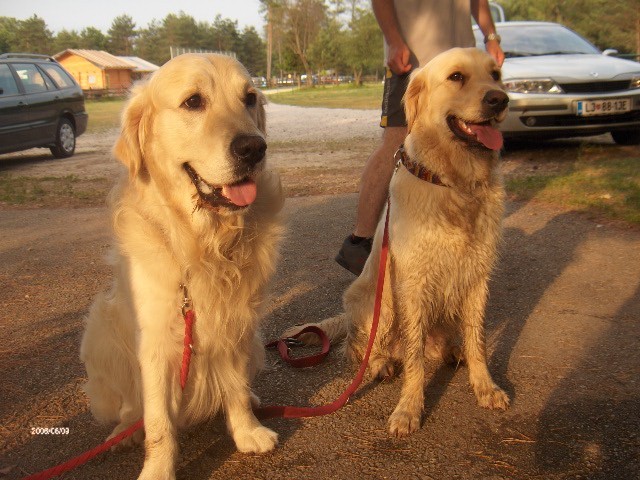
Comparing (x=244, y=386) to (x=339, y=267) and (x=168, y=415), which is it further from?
(x=339, y=267)

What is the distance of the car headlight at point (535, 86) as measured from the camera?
327 inches

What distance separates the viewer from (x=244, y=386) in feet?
8.38

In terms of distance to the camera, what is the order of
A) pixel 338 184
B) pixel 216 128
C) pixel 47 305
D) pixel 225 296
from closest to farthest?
pixel 216 128
pixel 225 296
pixel 47 305
pixel 338 184

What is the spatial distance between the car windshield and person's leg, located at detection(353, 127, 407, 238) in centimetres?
579

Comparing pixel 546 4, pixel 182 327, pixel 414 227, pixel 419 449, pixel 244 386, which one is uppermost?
pixel 546 4

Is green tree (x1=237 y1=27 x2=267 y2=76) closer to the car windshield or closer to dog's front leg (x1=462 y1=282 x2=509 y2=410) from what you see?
the car windshield

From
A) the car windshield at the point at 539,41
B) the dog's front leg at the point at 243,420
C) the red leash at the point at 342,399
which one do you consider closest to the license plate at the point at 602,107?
the car windshield at the point at 539,41

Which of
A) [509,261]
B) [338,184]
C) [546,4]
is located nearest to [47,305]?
[509,261]

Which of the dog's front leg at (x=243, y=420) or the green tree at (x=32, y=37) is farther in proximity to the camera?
the green tree at (x=32, y=37)

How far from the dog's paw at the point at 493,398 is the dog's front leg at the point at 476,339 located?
0.01m

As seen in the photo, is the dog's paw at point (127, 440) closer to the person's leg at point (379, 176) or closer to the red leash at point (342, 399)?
the red leash at point (342, 399)

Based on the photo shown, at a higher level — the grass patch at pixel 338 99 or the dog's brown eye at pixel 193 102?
the dog's brown eye at pixel 193 102

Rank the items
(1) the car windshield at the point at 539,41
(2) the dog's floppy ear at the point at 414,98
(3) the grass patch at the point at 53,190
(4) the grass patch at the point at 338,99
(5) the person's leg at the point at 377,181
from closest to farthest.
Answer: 1. (2) the dog's floppy ear at the point at 414,98
2. (5) the person's leg at the point at 377,181
3. (3) the grass patch at the point at 53,190
4. (1) the car windshield at the point at 539,41
5. (4) the grass patch at the point at 338,99

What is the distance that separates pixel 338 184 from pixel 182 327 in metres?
5.99
